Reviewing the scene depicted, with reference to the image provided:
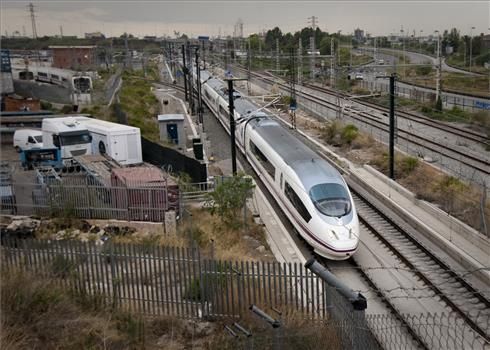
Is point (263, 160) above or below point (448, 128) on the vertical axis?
above

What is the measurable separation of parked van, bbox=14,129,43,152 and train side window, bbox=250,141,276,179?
15.8m

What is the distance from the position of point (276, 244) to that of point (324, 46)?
7344cm

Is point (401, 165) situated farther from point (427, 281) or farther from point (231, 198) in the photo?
point (427, 281)

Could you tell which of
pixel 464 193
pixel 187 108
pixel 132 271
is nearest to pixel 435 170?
pixel 464 193

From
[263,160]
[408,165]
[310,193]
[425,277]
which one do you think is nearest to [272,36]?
[408,165]

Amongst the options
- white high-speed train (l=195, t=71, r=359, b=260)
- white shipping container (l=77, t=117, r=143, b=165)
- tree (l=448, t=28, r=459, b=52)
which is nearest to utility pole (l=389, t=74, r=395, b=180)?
white high-speed train (l=195, t=71, r=359, b=260)

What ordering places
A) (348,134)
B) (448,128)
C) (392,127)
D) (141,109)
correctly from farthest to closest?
1. (141,109)
2. (448,128)
3. (348,134)
4. (392,127)

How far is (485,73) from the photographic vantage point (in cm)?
6331

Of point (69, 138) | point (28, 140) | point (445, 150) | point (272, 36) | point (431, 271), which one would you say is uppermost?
point (272, 36)

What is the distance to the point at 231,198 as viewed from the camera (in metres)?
17.8

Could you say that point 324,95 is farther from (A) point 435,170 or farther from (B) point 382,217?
(B) point 382,217

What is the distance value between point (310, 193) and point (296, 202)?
0.92 m

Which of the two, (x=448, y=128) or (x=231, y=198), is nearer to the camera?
(x=231, y=198)

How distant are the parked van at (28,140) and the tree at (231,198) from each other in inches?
794
